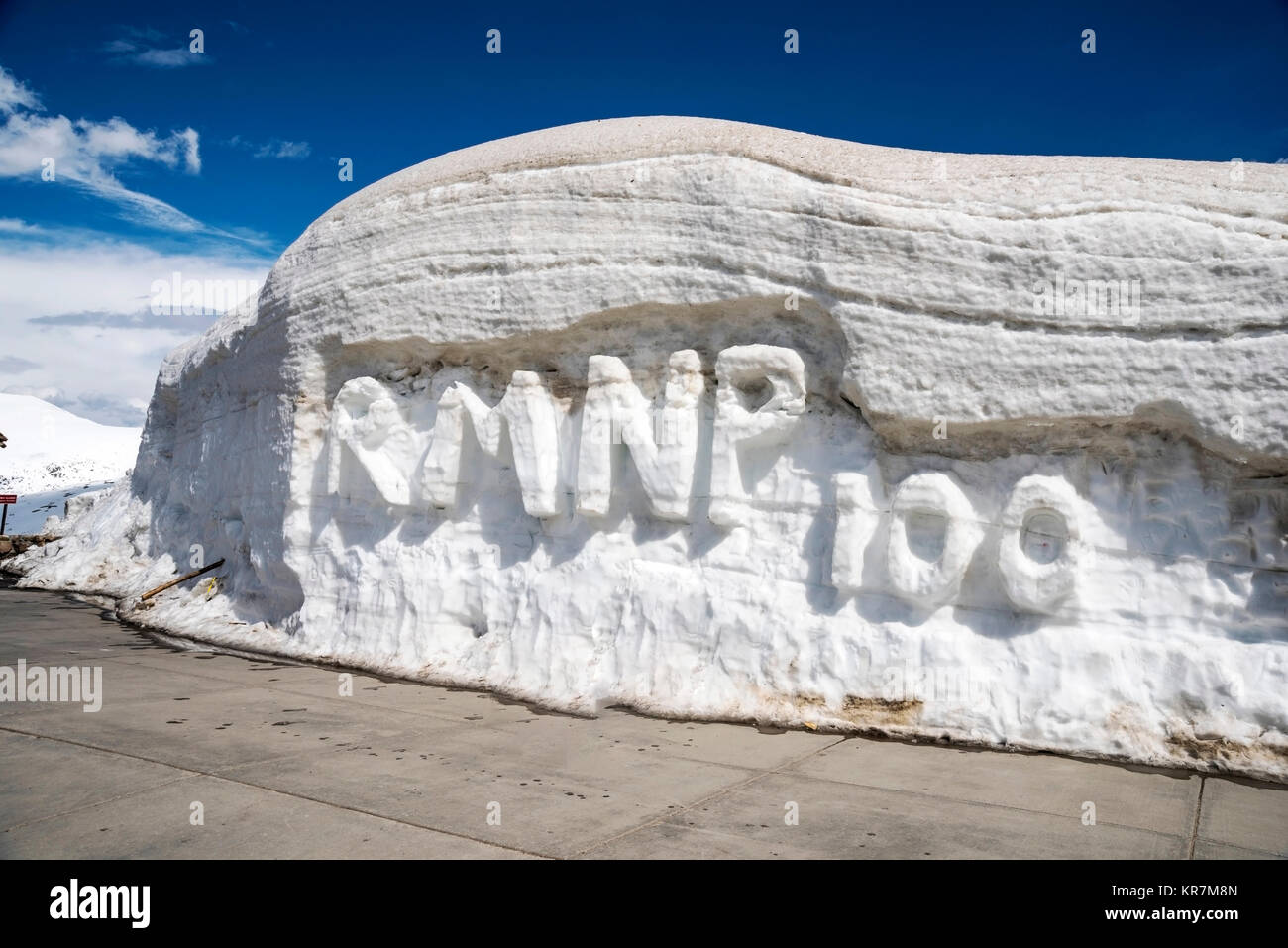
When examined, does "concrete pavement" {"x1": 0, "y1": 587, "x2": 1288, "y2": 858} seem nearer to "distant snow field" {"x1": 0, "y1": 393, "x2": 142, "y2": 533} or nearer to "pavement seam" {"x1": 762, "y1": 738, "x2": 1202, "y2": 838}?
"pavement seam" {"x1": 762, "y1": 738, "x2": 1202, "y2": 838}

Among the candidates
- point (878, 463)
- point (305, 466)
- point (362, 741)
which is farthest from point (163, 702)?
point (878, 463)

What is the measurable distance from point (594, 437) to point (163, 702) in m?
3.28

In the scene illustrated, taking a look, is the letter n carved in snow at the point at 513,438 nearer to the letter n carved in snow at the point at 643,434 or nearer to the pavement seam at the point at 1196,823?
the letter n carved in snow at the point at 643,434

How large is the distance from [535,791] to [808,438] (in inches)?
120

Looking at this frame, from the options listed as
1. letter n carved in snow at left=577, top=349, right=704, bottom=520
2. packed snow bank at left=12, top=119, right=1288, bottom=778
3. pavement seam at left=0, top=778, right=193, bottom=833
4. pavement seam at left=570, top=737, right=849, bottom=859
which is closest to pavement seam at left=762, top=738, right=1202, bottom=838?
pavement seam at left=570, top=737, right=849, bottom=859

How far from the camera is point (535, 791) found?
432cm

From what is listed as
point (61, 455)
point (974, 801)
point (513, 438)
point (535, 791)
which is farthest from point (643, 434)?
point (61, 455)

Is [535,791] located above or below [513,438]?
below

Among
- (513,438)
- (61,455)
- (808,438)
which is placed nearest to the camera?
(808,438)

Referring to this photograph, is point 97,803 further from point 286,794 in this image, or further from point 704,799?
point 704,799

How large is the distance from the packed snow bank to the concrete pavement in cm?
53

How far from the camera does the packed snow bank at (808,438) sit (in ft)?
17.4

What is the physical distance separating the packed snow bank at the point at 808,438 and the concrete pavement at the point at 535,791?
0.53m

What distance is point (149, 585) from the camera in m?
11.6
